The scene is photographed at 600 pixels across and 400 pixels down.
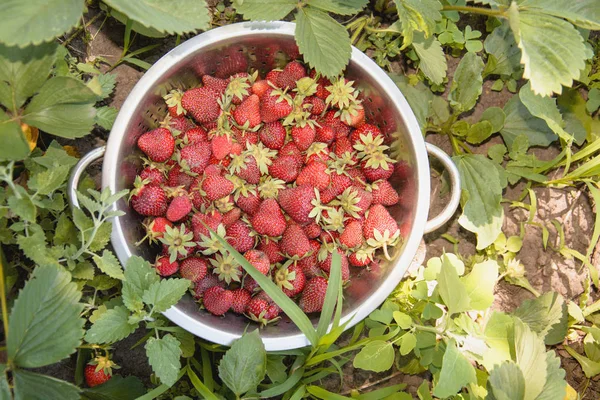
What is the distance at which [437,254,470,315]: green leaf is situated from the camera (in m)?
1.22

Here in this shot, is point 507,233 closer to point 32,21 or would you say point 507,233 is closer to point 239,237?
point 239,237

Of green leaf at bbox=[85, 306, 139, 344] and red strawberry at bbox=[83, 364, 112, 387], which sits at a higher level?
green leaf at bbox=[85, 306, 139, 344]

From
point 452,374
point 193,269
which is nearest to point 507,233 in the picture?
point 452,374

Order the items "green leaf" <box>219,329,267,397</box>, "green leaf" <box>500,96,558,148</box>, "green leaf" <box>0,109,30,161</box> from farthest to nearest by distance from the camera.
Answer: "green leaf" <box>500,96,558,148</box>
"green leaf" <box>219,329,267,397</box>
"green leaf" <box>0,109,30,161</box>

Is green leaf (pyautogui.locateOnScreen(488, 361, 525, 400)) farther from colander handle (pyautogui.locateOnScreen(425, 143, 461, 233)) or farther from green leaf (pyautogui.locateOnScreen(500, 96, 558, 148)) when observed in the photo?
green leaf (pyautogui.locateOnScreen(500, 96, 558, 148))

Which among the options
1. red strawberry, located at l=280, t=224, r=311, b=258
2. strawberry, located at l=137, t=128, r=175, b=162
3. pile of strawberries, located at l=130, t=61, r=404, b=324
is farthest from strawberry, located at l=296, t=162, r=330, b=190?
strawberry, located at l=137, t=128, r=175, b=162

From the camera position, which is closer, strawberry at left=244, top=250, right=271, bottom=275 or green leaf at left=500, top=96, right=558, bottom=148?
strawberry at left=244, top=250, right=271, bottom=275

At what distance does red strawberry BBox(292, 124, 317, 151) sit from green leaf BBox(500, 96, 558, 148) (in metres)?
0.62

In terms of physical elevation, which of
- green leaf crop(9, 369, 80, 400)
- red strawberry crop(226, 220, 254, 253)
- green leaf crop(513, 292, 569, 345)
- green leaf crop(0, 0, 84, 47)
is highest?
green leaf crop(0, 0, 84, 47)

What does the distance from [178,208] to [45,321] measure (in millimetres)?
353

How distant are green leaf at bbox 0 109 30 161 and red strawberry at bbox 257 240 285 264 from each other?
53 cm

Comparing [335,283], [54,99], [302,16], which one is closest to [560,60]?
[302,16]

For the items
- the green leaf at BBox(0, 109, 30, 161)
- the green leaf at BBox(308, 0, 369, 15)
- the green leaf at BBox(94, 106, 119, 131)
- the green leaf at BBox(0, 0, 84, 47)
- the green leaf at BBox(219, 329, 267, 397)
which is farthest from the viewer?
the green leaf at BBox(94, 106, 119, 131)

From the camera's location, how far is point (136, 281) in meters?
1.12
